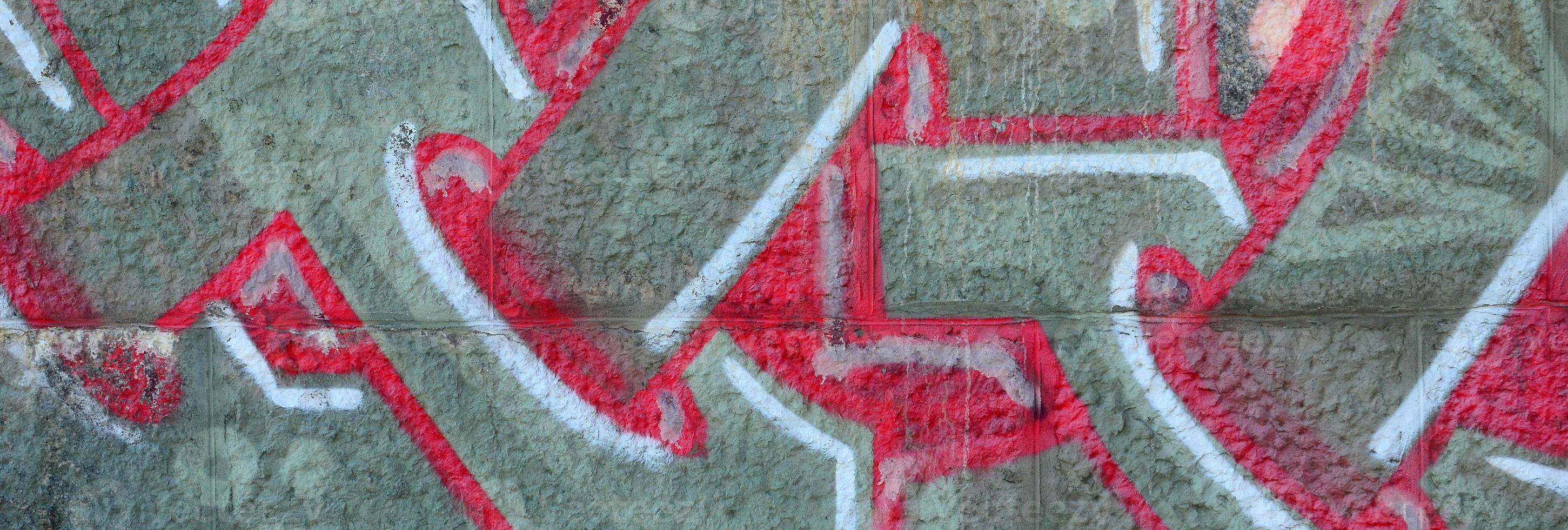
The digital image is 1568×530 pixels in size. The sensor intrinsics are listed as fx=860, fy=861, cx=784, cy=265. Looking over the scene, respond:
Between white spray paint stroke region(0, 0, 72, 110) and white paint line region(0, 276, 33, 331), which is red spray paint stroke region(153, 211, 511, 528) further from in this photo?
white spray paint stroke region(0, 0, 72, 110)

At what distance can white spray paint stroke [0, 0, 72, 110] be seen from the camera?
139 centimetres

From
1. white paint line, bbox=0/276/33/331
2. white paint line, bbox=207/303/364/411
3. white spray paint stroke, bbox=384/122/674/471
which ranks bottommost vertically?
white paint line, bbox=0/276/33/331

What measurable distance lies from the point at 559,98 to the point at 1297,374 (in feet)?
3.90

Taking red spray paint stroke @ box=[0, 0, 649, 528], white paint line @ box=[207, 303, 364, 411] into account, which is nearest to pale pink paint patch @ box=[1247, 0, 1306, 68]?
red spray paint stroke @ box=[0, 0, 649, 528]

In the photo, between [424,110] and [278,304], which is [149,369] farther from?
[424,110]

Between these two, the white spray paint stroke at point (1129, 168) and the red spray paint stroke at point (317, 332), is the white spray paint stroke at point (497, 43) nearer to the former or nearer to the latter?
the red spray paint stroke at point (317, 332)

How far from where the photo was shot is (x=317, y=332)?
4.54 ft

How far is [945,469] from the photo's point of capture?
1333 millimetres

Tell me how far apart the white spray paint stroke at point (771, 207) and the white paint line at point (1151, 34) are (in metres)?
0.36

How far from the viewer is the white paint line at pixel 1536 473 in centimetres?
126

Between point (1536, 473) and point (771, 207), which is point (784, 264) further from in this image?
point (1536, 473)

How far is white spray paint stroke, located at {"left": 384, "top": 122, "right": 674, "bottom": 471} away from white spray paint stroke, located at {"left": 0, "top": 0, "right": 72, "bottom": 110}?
554mm

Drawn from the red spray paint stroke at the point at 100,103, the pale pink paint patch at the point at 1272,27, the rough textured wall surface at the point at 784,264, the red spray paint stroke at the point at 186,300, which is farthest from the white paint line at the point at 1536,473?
the red spray paint stroke at the point at 100,103

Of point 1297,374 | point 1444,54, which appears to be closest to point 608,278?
point 1297,374
